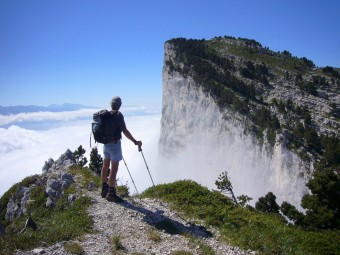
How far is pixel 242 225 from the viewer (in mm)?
11156

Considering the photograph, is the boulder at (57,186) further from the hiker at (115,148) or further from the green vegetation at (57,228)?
the hiker at (115,148)

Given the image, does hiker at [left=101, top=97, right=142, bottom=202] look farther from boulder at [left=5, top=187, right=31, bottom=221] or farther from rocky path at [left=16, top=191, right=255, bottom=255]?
boulder at [left=5, top=187, right=31, bottom=221]

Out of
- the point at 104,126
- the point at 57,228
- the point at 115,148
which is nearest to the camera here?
the point at 57,228

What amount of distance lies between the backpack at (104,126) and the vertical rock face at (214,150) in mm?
58010

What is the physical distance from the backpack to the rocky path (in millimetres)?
2835

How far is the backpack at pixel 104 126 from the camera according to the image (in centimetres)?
1149

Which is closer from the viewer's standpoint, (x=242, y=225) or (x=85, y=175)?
(x=242, y=225)

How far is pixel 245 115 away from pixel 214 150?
17.7 m

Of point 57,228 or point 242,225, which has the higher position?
point 57,228

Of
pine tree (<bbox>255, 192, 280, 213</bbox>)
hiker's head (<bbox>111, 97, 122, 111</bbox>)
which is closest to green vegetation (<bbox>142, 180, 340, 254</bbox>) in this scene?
hiker's head (<bbox>111, 97, 122, 111</bbox>)

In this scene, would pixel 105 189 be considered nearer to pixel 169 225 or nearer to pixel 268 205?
pixel 169 225

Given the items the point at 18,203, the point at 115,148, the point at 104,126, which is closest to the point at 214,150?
the point at 18,203

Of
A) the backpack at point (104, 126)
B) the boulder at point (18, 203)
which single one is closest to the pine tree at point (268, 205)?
the boulder at point (18, 203)

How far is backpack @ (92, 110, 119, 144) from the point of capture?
11.5 metres
